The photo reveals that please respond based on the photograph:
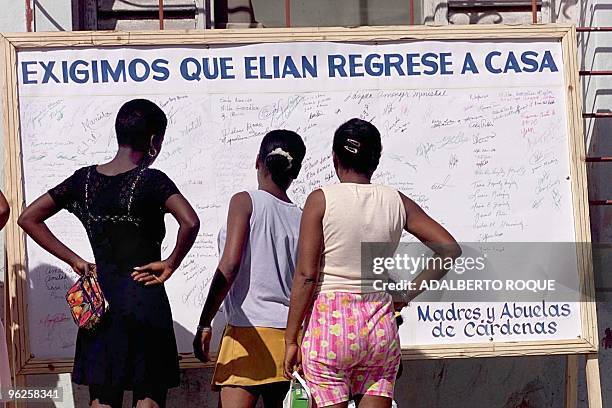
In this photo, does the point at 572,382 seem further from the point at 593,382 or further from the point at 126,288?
the point at 126,288

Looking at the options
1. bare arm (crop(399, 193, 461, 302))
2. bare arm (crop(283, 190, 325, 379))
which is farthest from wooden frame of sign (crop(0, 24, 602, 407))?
bare arm (crop(283, 190, 325, 379))

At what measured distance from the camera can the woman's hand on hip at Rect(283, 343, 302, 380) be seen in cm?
385

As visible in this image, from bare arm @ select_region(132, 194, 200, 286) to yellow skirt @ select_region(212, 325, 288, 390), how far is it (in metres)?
0.48

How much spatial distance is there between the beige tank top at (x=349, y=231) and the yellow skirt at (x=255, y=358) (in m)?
0.62

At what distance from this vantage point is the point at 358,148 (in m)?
3.93

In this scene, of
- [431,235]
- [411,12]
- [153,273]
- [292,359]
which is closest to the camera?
[292,359]

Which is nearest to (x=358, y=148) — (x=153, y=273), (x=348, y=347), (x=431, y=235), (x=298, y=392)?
(x=431, y=235)

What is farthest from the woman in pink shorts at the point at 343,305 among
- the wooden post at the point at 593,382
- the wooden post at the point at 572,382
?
the wooden post at the point at 572,382

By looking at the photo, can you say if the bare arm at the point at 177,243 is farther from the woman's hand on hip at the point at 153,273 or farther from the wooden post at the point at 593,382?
the wooden post at the point at 593,382

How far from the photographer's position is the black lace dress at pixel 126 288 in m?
4.42

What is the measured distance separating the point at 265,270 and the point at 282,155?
0.55 m

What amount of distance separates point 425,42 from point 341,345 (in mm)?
1869

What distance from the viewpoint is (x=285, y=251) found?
14.5ft

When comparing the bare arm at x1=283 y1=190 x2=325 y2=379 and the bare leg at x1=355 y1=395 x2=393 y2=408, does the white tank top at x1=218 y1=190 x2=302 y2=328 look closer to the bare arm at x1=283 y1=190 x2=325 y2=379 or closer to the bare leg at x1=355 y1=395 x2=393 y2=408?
the bare arm at x1=283 y1=190 x2=325 y2=379
